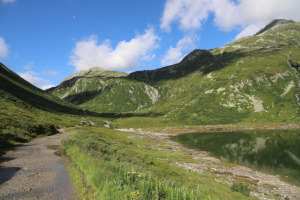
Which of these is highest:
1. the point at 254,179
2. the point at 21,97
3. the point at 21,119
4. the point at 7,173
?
the point at 21,97

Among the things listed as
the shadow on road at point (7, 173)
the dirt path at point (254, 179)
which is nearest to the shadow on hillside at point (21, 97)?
the shadow on road at point (7, 173)

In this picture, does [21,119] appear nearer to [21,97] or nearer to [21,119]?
[21,119]

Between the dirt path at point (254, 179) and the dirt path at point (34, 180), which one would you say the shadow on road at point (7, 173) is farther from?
the dirt path at point (254, 179)

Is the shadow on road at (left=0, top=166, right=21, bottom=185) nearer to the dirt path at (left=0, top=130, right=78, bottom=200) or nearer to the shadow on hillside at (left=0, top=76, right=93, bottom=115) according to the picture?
the dirt path at (left=0, top=130, right=78, bottom=200)

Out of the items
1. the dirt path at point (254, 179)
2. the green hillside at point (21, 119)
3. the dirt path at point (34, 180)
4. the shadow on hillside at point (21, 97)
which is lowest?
the dirt path at point (254, 179)

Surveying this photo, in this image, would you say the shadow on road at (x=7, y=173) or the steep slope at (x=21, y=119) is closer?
the shadow on road at (x=7, y=173)

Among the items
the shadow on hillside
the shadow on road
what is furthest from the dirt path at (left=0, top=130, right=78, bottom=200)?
the shadow on hillside

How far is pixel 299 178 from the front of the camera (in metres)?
37.3

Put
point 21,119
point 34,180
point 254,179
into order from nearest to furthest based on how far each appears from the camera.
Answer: point 34,180, point 254,179, point 21,119

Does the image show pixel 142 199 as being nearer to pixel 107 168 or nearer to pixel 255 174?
pixel 107 168

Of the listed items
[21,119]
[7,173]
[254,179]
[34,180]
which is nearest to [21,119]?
[21,119]

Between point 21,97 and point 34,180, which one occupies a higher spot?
point 21,97

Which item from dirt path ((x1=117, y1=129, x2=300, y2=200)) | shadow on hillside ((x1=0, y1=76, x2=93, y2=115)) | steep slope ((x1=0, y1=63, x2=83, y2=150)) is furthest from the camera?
shadow on hillside ((x1=0, y1=76, x2=93, y2=115))

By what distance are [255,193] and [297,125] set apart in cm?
15230
